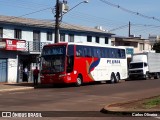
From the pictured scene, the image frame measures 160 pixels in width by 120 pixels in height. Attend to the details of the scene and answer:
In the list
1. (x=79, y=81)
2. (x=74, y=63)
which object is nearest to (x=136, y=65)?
(x=79, y=81)

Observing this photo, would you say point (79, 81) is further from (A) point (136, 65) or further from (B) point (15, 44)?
(A) point (136, 65)

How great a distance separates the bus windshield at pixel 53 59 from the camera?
34.5 m

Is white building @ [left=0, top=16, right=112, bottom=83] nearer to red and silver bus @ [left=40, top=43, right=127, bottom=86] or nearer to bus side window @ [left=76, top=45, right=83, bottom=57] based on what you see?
red and silver bus @ [left=40, top=43, right=127, bottom=86]

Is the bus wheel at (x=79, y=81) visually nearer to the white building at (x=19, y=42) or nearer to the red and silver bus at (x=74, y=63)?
the red and silver bus at (x=74, y=63)

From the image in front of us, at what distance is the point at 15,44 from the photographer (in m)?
42.0

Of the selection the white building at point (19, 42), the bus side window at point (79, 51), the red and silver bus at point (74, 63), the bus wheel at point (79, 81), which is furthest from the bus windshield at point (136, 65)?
the bus side window at point (79, 51)

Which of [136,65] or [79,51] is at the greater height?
[79,51]

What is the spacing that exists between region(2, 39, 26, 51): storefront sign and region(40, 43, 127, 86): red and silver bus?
21.3ft

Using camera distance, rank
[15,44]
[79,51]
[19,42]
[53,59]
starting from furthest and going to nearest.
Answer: [19,42] → [15,44] → [79,51] → [53,59]

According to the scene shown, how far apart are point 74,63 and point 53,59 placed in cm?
173

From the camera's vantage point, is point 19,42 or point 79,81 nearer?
point 79,81

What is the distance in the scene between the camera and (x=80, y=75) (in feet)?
119

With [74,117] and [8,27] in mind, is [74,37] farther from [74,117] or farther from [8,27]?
[74,117]

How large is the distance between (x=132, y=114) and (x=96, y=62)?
24337 mm
